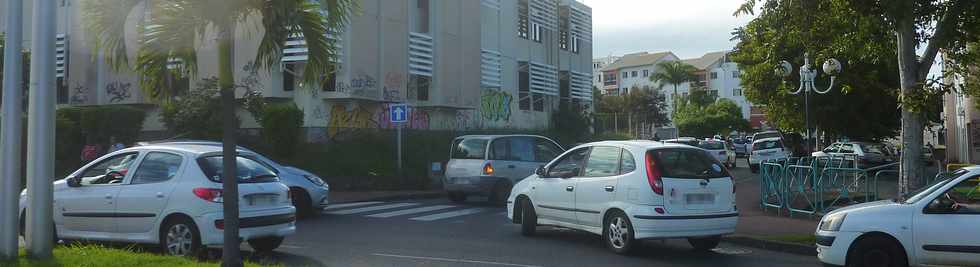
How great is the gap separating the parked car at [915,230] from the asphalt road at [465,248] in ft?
4.93

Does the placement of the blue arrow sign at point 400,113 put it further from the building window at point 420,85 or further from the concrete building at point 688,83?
the concrete building at point 688,83

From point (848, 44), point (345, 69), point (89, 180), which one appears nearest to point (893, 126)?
point (345, 69)

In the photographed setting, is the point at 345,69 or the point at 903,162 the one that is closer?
the point at 903,162

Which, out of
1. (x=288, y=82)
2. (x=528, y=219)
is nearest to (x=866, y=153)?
(x=288, y=82)

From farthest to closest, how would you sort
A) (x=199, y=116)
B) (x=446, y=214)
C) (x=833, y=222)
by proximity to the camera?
(x=199, y=116), (x=446, y=214), (x=833, y=222)

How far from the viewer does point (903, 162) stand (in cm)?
988

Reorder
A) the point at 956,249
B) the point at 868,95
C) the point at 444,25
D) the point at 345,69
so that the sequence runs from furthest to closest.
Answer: the point at 868,95 → the point at 444,25 → the point at 345,69 → the point at 956,249

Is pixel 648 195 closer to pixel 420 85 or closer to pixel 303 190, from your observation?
pixel 303 190

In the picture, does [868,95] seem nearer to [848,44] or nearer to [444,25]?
[444,25]

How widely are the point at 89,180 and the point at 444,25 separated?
71.6 ft

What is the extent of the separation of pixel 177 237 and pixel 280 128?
1388 centimetres

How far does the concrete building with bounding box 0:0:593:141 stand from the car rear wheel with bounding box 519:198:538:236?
29.0 feet

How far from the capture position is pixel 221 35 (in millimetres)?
6590

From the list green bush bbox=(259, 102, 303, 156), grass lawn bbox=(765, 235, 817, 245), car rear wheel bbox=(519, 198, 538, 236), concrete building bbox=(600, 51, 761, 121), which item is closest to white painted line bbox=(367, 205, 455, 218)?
car rear wheel bbox=(519, 198, 538, 236)
